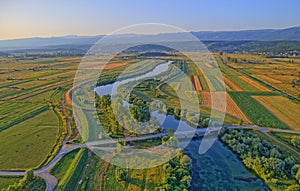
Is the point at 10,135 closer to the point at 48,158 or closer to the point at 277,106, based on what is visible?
the point at 48,158

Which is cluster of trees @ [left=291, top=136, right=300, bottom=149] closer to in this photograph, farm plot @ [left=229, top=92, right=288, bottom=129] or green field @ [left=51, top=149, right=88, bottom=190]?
farm plot @ [left=229, top=92, right=288, bottom=129]

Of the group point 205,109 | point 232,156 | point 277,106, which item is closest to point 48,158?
point 232,156

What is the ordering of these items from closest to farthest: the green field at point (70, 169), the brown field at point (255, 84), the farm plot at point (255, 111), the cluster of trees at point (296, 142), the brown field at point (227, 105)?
→ the green field at point (70, 169) < the cluster of trees at point (296, 142) < the farm plot at point (255, 111) < the brown field at point (227, 105) < the brown field at point (255, 84)

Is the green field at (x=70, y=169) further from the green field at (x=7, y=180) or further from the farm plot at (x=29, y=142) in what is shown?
the green field at (x=7, y=180)

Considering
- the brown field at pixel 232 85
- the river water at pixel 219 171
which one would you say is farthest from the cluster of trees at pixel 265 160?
the brown field at pixel 232 85

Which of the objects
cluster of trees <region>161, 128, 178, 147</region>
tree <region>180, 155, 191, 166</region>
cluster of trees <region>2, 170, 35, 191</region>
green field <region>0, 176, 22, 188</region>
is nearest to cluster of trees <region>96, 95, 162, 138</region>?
cluster of trees <region>161, 128, 178, 147</region>
